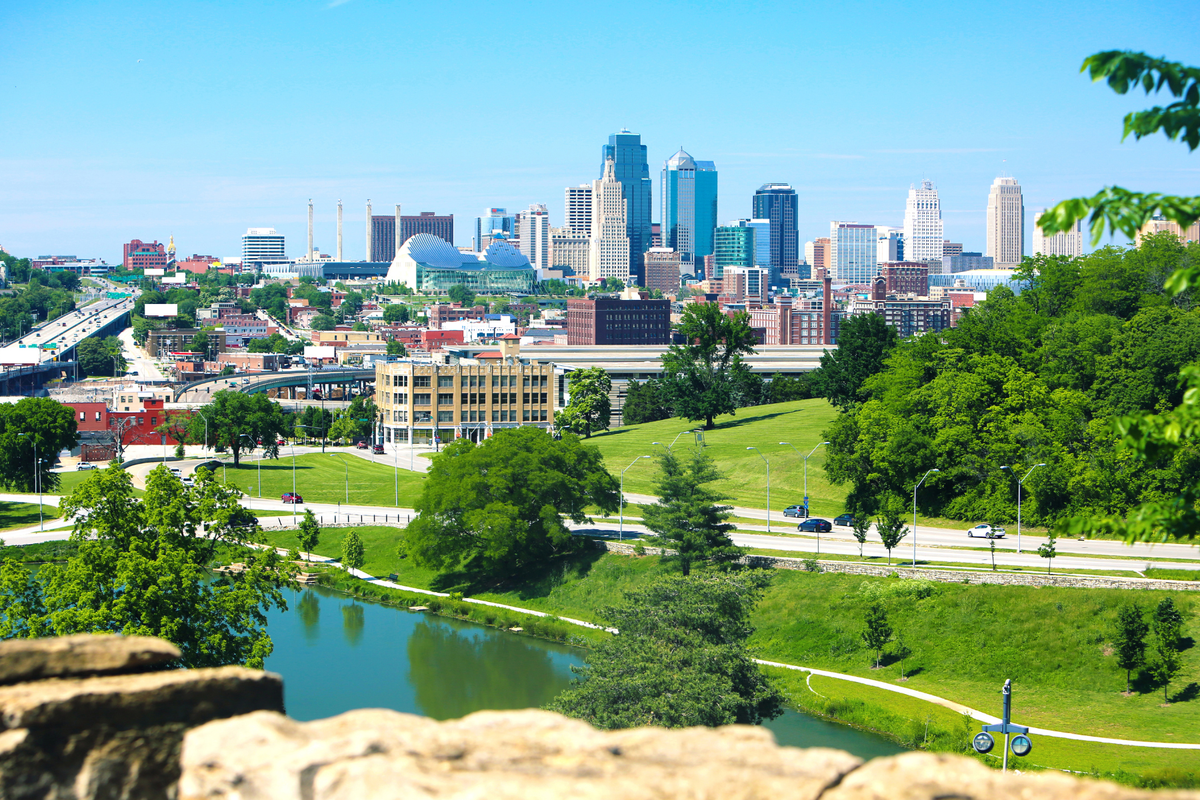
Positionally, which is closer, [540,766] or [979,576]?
[540,766]

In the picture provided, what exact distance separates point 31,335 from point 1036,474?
612ft

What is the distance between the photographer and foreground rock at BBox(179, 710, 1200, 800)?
5.42 meters

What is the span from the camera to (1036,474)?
51906mm

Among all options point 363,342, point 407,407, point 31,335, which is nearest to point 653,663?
point 407,407

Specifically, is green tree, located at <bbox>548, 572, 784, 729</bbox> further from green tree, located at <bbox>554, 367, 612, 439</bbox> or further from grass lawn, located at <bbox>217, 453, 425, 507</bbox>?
green tree, located at <bbox>554, 367, 612, 439</bbox>

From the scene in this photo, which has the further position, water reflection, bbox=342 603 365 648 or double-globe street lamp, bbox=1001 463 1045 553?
double-globe street lamp, bbox=1001 463 1045 553

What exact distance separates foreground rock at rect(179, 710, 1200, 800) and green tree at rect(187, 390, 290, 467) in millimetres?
81435

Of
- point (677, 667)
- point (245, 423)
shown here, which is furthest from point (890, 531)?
point (245, 423)

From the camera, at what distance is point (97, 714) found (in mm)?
6750

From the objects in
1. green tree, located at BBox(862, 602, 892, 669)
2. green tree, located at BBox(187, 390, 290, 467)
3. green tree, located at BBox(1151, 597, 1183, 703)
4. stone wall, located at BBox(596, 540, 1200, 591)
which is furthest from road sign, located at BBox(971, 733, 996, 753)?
green tree, located at BBox(187, 390, 290, 467)

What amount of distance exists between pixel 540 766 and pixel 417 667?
38219mm

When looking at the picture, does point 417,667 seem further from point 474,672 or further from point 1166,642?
point 1166,642

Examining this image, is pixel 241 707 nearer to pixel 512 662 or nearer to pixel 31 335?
pixel 512 662

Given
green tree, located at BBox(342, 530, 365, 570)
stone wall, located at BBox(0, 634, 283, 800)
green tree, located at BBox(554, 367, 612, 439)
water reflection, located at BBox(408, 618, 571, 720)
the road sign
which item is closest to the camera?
stone wall, located at BBox(0, 634, 283, 800)
